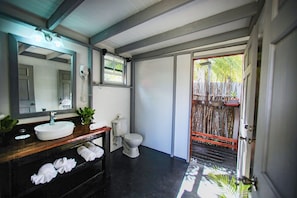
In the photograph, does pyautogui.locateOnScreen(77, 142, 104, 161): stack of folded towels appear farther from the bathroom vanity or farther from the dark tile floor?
the dark tile floor

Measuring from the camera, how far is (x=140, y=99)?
10.1 ft

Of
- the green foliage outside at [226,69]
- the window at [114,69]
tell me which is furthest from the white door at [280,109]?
the green foliage outside at [226,69]

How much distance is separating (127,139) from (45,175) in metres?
1.38

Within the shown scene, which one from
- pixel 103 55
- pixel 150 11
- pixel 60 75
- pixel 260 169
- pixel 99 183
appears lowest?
pixel 99 183

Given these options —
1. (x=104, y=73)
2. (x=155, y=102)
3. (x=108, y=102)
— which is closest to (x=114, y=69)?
(x=104, y=73)

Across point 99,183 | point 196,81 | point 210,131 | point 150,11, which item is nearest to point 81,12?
point 150,11

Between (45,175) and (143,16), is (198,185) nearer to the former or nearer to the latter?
(45,175)

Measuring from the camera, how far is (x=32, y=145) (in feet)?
4.30

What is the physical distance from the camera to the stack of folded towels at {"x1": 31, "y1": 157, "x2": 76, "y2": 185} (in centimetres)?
131

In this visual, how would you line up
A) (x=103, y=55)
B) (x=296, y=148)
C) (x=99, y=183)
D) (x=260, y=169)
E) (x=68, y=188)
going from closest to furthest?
A: (x=296, y=148)
(x=260, y=169)
(x=68, y=188)
(x=99, y=183)
(x=103, y=55)

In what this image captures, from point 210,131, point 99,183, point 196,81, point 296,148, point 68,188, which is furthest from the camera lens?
point 196,81

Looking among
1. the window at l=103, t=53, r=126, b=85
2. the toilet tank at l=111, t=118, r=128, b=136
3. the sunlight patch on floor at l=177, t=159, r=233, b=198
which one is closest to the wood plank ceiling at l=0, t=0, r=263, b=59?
the window at l=103, t=53, r=126, b=85

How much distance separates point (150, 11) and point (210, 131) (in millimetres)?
3203

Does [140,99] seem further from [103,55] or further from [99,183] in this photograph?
[99,183]
